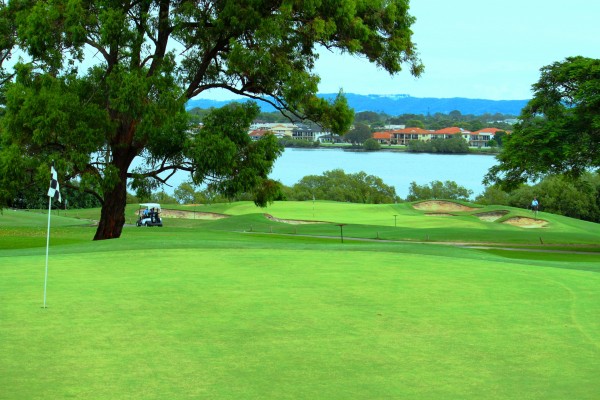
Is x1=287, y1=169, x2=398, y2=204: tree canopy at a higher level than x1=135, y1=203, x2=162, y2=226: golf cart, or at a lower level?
higher

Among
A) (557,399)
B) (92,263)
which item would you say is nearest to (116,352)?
(557,399)

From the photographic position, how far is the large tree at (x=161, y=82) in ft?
80.4

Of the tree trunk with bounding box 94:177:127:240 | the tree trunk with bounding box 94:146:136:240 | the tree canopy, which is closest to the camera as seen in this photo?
the tree trunk with bounding box 94:146:136:240

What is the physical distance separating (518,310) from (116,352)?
5577mm

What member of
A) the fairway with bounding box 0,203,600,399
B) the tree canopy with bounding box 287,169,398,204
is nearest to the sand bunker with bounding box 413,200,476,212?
the tree canopy with bounding box 287,169,398,204

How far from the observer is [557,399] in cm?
687

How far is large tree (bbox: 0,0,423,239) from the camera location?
24500 millimetres

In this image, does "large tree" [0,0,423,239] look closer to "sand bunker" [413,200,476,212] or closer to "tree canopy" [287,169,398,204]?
"sand bunker" [413,200,476,212]

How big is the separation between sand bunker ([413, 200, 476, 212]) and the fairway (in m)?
50.6

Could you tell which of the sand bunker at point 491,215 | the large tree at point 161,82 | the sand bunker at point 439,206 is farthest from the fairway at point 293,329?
the sand bunker at point 439,206

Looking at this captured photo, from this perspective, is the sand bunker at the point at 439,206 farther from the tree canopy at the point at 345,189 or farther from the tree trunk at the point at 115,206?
the tree trunk at the point at 115,206

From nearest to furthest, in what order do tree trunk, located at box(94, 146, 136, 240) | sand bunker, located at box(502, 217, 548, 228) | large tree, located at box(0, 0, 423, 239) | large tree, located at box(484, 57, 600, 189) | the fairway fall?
the fairway, large tree, located at box(0, 0, 423, 239), tree trunk, located at box(94, 146, 136, 240), large tree, located at box(484, 57, 600, 189), sand bunker, located at box(502, 217, 548, 228)

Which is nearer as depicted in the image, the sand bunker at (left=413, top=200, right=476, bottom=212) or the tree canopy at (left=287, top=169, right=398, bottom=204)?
the sand bunker at (left=413, top=200, right=476, bottom=212)

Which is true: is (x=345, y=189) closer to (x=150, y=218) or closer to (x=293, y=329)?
(x=150, y=218)
